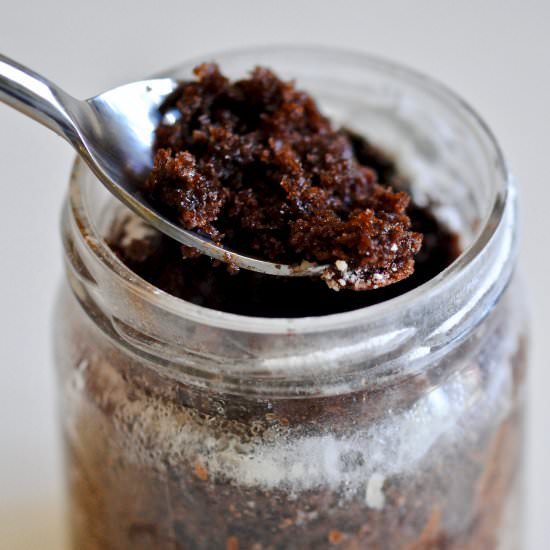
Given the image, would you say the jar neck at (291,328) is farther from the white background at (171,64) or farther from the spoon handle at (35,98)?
the white background at (171,64)

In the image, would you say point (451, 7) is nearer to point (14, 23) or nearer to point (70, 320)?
point (14, 23)

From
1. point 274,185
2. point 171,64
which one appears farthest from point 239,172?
point 171,64

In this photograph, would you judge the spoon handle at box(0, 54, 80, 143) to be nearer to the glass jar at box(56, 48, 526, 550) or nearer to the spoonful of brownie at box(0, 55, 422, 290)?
the spoonful of brownie at box(0, 55, 422, 290)

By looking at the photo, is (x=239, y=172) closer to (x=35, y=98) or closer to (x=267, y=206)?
(x=267, y=206)

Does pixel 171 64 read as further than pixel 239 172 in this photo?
Yes

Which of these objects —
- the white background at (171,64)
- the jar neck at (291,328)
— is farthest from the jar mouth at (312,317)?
the white background at (171,64)
